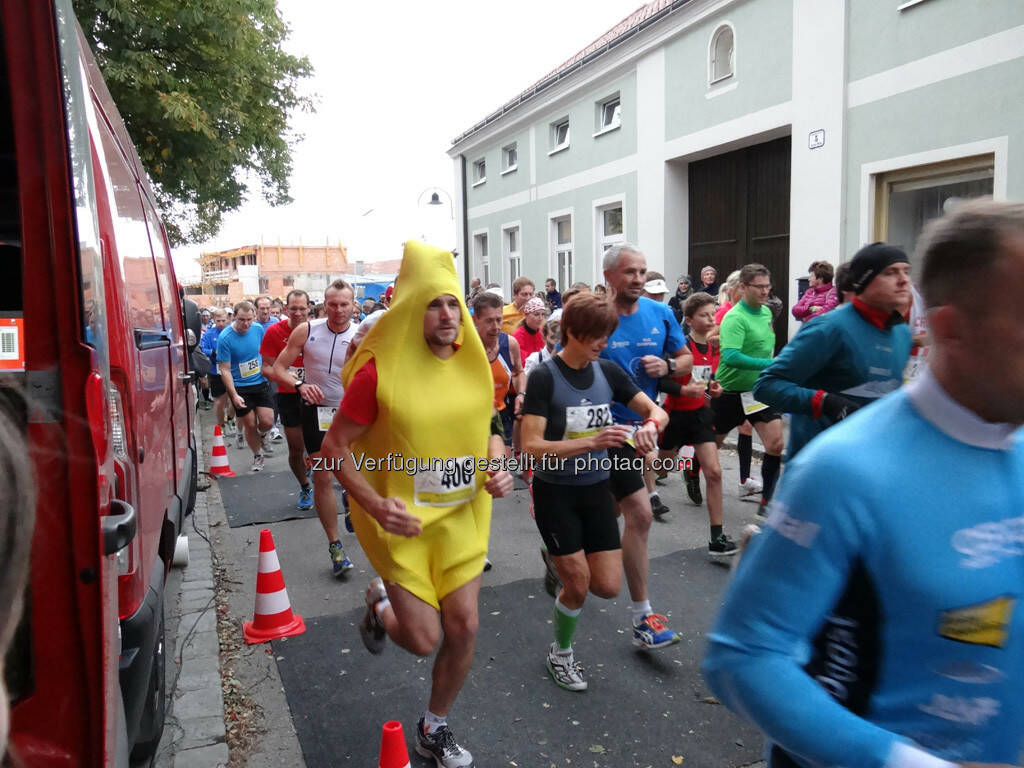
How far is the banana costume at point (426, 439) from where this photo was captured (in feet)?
10.3

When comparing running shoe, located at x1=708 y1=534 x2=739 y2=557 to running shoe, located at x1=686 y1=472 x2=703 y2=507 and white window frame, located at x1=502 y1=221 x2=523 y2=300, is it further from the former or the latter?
white window frame, located at x1=502 y1=221 x2=523 y2=300

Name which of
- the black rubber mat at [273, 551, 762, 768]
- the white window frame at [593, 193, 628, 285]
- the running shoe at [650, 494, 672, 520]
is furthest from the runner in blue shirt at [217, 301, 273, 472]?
the white window frame at [593, 193, 628, 285]

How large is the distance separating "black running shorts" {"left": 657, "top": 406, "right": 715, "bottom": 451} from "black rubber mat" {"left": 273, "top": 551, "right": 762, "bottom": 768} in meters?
1.32

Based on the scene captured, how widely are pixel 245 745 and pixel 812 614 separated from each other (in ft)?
9.49

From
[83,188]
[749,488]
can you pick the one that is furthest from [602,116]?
[83,188]

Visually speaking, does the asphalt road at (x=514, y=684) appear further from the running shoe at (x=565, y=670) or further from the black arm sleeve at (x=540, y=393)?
the black arm sleeve at (x=540, y=393)

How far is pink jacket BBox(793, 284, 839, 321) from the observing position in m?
9.23

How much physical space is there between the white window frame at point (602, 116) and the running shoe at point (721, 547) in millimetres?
13667

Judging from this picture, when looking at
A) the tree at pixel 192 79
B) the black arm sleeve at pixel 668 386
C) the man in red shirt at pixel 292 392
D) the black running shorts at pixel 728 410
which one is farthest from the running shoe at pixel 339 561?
the tree at pixel 192 79

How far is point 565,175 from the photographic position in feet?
66.5

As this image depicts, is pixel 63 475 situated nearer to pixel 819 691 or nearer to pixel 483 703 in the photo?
pixel 819 691

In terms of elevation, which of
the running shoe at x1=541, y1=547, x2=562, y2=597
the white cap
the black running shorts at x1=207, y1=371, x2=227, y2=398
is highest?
the white cap

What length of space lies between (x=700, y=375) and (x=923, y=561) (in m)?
5.19

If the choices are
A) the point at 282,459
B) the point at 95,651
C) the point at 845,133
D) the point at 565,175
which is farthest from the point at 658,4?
the point at 95,651
